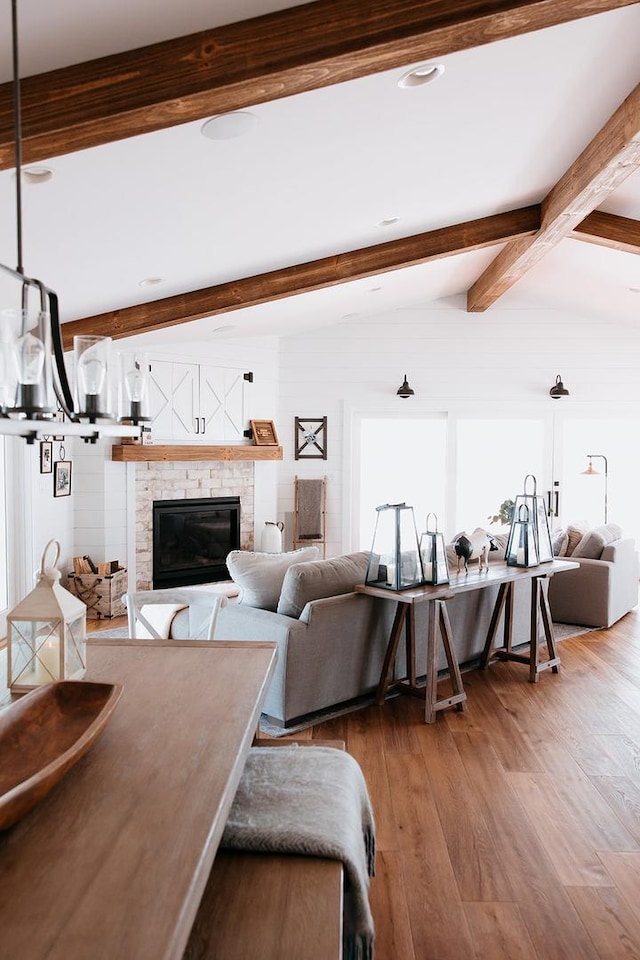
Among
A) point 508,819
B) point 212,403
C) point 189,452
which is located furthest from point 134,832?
point 212,403

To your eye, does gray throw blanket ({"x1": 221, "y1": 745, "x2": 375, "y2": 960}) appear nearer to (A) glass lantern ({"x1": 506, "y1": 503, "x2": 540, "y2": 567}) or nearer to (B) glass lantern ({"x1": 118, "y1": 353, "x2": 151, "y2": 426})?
(B) glass lantern ({"x1": 118, "y1": 353, "x2": 151, "y2": 426})

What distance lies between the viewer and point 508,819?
10.0 feet

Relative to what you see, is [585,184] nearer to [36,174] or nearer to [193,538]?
[36,174]

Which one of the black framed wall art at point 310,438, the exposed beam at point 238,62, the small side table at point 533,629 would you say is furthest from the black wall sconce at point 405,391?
the exposed beam at point 238,62

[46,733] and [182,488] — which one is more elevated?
[182,488]

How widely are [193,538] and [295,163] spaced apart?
184 inches

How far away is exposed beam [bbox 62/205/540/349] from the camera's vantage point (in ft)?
17.7

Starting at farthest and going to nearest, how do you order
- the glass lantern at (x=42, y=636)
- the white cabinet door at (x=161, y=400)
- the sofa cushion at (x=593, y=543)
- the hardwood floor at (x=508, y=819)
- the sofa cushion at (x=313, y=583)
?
the white cabinet door at (x=161, y=400), the sofa cushion at (x=593, y=543), the sofa cushion at (x=313, y=583), the hardwood floor at (x=508, y=819), the glass lantern at (x=42, y=636)

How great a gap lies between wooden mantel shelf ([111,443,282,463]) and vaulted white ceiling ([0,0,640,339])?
1.74 m

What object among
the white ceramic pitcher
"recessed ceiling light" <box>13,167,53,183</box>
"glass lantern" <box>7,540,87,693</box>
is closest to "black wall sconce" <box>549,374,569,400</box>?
the white ceramic pitcher

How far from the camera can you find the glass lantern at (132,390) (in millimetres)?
2268

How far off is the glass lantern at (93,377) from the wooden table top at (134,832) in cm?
74

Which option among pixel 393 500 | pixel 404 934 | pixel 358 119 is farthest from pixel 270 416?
pixel 404 934

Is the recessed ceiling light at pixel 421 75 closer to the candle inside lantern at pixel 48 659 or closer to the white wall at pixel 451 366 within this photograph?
the candle inside lantern at pixel 48 659
